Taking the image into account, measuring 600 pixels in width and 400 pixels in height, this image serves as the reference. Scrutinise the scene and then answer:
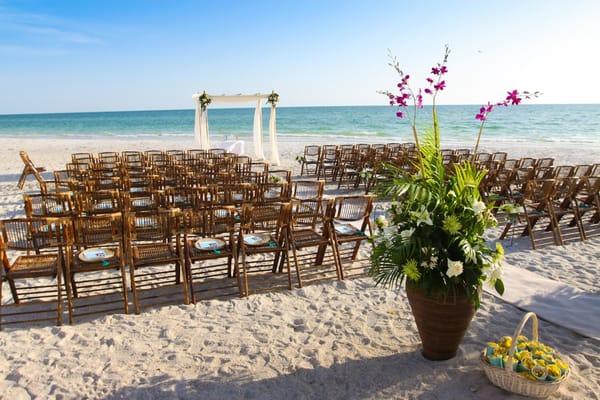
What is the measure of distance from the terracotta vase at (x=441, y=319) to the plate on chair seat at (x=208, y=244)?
2.20m

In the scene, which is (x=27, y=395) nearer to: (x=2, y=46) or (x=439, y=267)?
(x=439, y=267)

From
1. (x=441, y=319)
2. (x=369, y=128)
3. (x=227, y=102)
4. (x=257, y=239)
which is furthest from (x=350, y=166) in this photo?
(x=369, y=128)

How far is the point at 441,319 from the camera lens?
10.5 feet

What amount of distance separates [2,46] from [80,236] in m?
66.8

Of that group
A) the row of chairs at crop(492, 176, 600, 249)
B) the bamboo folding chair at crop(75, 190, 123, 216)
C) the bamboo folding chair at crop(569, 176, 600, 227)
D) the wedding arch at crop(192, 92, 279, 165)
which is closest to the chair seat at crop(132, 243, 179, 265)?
the bamboo folding chair at crop(75, 190, 123, 216)

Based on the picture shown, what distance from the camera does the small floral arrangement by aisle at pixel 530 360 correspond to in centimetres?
286

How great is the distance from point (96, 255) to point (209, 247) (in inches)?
41.7

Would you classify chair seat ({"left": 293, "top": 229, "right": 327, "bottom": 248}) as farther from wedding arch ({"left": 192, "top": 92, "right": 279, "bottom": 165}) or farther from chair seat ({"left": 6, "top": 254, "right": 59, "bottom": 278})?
wedding arch ({"left": 192, "top": 92, "right": 279, "bottom": 165})

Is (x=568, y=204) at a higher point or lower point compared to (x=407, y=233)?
lower

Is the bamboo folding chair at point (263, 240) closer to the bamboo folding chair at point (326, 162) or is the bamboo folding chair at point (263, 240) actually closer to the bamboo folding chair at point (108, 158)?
the bamboo folding chair at point (108, 158)

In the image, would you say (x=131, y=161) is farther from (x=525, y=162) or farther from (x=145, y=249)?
(x=525, y=162)

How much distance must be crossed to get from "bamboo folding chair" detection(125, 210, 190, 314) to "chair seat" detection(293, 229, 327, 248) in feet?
4.13

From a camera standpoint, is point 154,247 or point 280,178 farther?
point 280,178

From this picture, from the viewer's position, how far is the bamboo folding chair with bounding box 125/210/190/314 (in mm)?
4532
